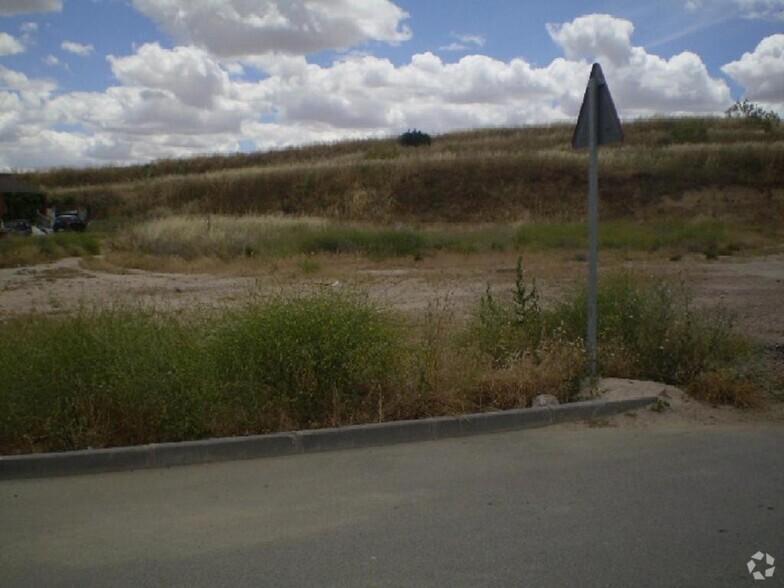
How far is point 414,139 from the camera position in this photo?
269ft

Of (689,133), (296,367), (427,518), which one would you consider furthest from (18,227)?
(689,133)

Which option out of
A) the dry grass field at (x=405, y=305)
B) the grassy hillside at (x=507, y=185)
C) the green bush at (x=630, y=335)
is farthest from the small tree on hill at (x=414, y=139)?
the green bush at (x=630, y=335)

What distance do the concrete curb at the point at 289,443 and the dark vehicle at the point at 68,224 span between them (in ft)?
173

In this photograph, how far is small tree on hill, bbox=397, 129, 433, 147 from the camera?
8081 cm

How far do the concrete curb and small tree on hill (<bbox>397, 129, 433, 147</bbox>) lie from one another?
74274 mm

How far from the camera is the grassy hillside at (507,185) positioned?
1905 inches

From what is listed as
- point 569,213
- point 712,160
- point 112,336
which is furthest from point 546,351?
point 712,160

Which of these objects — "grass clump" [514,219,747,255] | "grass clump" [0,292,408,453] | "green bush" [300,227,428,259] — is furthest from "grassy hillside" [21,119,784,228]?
"grass clump" [0,292,408,453]

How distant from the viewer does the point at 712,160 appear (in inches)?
2041

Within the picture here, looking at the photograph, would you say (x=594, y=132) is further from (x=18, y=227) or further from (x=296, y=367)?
(x=18, y=227)

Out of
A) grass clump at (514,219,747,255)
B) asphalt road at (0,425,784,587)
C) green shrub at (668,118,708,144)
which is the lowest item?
grass clump at (514,219,747,255)

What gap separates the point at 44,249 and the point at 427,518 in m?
29.4

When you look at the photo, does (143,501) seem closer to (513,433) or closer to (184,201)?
(513,433)

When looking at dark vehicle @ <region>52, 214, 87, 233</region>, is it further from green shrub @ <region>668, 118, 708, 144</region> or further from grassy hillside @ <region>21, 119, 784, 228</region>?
green shrub @ <region>668, 118, 708, 144</region>
